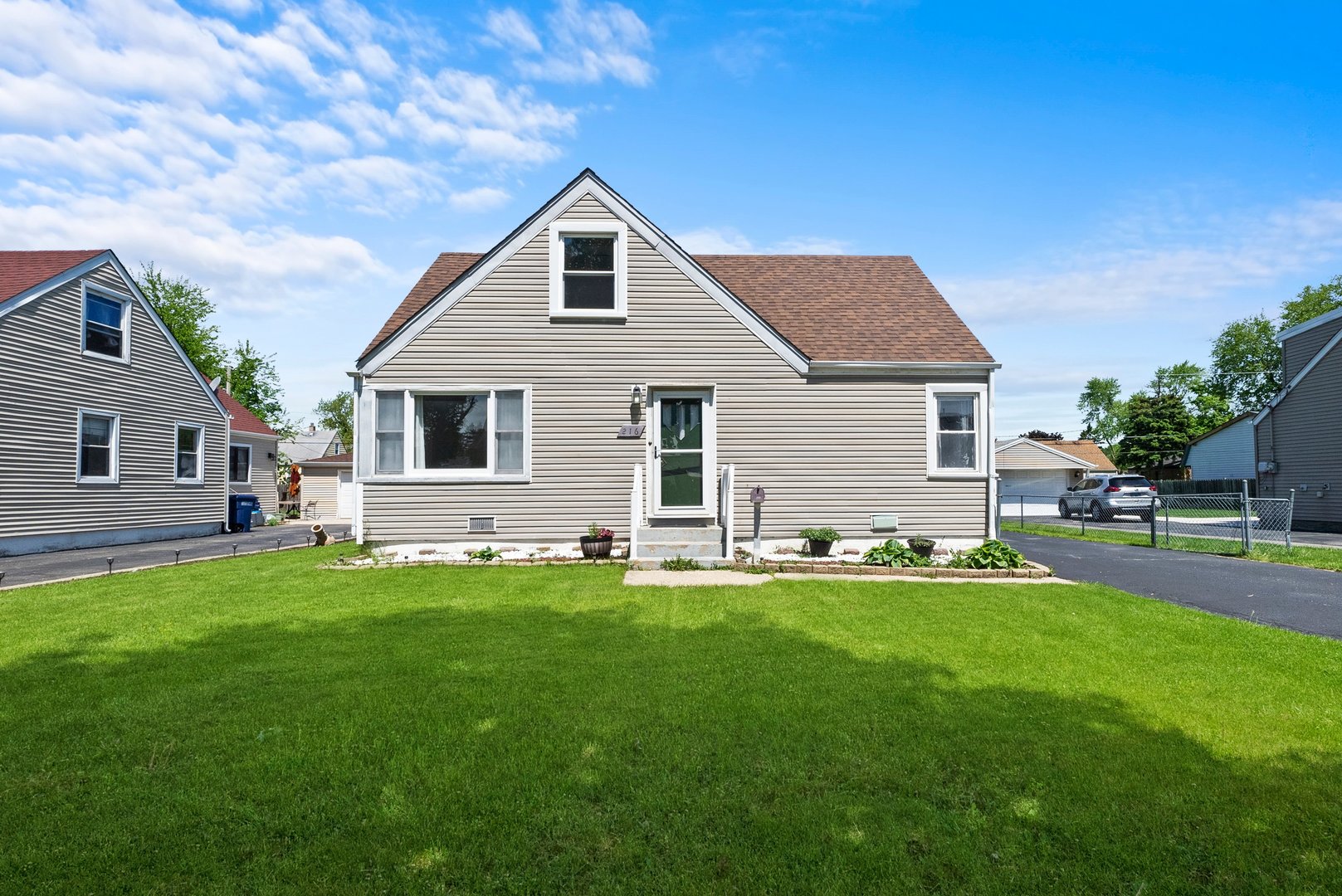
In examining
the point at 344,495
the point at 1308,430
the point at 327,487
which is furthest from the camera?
the point at 327,487

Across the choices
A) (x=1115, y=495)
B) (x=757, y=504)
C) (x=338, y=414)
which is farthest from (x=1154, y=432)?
(x=338, y=414)

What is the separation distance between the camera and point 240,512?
23719mm

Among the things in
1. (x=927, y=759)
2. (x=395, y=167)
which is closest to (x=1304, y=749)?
(x=927, y=759)

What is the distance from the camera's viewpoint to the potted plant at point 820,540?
1247 cm

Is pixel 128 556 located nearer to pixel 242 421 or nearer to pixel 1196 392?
pixel 242 421

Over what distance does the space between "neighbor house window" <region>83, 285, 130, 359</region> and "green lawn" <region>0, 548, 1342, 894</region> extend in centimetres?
1386

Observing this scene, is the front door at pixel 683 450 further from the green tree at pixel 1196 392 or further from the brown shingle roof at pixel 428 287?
the green tree at pixel 1196 392

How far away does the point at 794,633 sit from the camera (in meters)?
6.74

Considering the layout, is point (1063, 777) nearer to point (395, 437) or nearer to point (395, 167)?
point (395, 437)

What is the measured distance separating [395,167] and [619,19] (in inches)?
217

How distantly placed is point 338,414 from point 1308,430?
271 ft

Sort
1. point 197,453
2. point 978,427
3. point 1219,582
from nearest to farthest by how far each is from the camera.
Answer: point 1219,582
point 978,427
point 197,453

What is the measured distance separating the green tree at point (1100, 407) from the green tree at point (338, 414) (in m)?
99.7

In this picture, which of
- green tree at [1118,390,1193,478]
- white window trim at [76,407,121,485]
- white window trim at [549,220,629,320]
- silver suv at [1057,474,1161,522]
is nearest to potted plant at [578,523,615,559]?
white window trim at [549,220,629,320]
